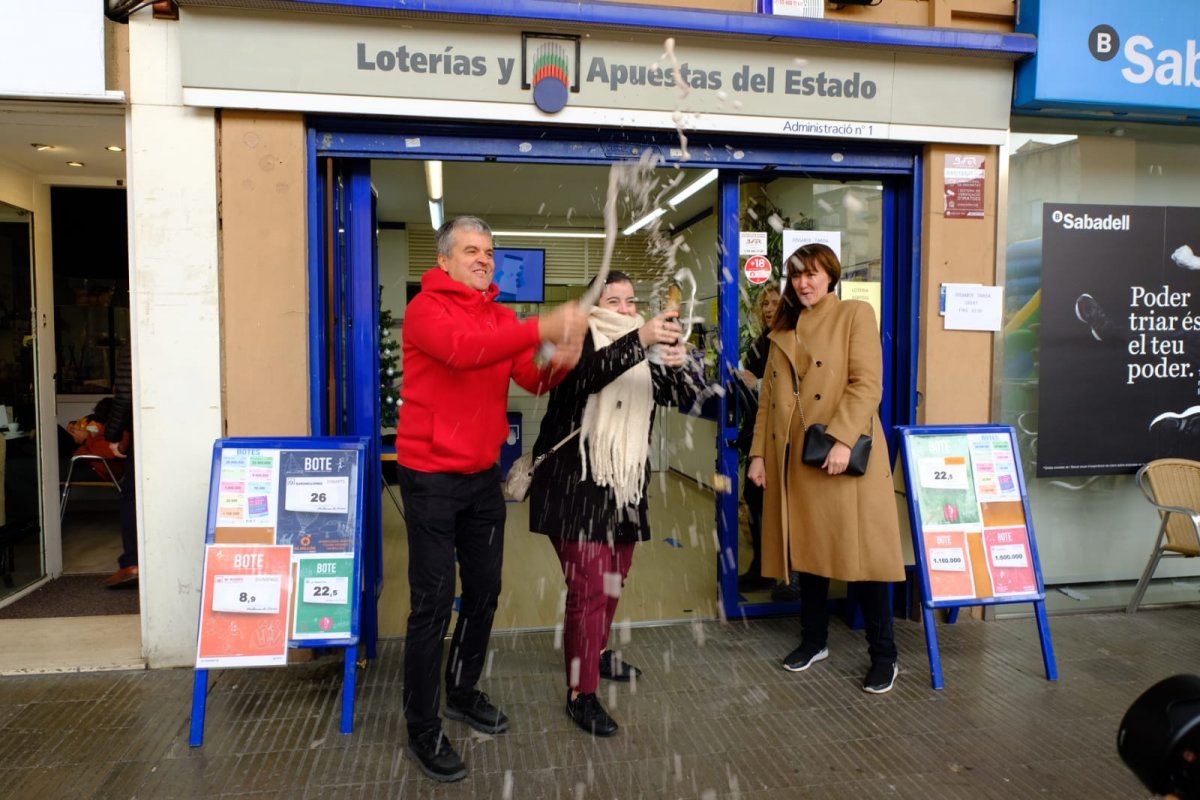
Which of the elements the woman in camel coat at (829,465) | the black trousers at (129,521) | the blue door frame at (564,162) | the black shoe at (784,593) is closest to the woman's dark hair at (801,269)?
the woman in camel coat at (829,465)

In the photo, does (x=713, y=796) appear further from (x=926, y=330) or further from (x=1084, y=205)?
(x=1084, y=205)

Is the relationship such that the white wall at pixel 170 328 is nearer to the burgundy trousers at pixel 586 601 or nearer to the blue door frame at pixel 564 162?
the blue door frame at pixel 564 162

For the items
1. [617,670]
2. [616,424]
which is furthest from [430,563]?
[617,670]

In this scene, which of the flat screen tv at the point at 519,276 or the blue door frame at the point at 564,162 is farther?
the flat screen tv at the point at 519,276

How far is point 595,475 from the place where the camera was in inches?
129

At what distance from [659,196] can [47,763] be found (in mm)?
7474

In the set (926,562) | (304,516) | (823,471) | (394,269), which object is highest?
(394,269)

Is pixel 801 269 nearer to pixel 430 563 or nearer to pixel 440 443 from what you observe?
pixel 440 443

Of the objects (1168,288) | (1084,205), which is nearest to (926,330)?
(1084,205)

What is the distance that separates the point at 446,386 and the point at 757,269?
239 cm

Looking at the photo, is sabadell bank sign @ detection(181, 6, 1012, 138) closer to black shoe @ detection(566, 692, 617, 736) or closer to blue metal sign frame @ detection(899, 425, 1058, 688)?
blue metal sign frame @ detection(899, 425, 1058, 688)

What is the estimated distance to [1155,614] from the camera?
4992mm

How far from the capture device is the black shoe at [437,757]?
9.83 feet

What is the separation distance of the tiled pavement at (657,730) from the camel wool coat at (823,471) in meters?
0.64
